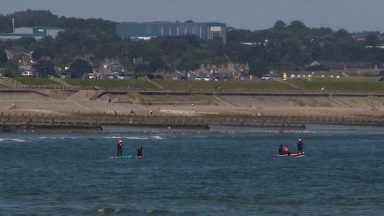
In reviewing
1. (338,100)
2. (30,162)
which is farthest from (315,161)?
(338,100)

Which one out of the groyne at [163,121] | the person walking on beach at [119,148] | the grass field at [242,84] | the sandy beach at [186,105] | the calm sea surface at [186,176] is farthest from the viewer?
the grass field at [242,84]

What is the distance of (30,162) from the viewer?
7350cm

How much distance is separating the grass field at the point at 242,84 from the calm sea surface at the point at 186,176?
55.4 meters

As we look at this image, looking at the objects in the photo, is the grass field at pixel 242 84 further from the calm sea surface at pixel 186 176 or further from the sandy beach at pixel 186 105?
the calm sea surface at pixel 186 176

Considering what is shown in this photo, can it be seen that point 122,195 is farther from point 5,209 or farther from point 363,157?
point 363,157

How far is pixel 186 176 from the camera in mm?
66312

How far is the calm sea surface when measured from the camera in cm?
5350

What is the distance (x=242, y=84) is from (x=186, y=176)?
10232 cm

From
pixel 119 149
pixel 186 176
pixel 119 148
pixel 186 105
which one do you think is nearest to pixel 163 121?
pixel 186 105

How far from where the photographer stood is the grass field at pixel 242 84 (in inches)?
6194

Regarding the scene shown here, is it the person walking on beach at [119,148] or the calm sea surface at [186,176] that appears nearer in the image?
the calm sea surface at [186,176]

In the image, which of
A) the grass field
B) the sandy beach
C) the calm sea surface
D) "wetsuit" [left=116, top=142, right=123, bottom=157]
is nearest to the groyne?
the calm sea surface

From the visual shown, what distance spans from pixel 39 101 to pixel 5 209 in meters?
81.6

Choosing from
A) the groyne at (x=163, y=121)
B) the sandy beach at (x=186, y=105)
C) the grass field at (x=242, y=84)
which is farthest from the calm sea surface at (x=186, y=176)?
the grass field at (x=242, y=84)
